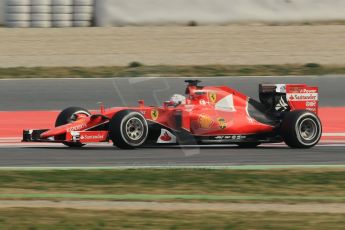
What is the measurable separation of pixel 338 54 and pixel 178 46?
3942mm

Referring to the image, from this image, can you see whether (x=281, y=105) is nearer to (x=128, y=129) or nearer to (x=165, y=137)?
(x=165, y=137)

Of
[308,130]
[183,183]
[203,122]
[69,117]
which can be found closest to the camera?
[183,183]

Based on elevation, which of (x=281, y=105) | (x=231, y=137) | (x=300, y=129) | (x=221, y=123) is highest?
(x=281, y=105)

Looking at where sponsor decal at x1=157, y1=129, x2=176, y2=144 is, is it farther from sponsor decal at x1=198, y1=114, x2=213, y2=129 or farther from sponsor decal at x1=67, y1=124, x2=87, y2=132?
sponsor decal at x1=67, y1=124, x2=87, y2=132

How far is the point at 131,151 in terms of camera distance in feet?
45.8

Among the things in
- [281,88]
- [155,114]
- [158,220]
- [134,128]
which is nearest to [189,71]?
[281,88]

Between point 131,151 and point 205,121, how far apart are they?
120cm

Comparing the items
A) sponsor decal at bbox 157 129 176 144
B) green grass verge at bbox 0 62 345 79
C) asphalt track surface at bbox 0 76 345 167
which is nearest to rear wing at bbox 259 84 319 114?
asphalt track surface at bbox 0 76 345 167

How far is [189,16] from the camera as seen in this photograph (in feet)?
82.7

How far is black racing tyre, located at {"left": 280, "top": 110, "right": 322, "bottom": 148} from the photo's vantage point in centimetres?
1447

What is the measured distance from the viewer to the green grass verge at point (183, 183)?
9.88m

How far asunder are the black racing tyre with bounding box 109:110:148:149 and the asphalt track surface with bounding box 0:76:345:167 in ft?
0.46

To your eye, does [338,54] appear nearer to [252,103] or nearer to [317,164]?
[252,103]

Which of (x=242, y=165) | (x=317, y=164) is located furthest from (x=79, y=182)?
(x=317, y=164)
